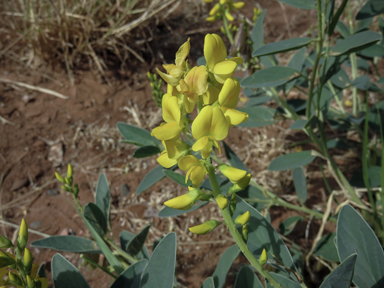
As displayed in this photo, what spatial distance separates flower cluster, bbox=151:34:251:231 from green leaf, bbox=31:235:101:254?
25.7 inches

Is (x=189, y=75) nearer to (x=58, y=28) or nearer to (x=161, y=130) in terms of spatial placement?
(x=161, y=130)

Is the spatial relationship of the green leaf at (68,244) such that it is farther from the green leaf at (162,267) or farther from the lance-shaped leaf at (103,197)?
the green leaf at (162,267)

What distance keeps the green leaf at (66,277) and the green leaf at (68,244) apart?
0.70ft

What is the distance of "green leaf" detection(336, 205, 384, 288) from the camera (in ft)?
2.83

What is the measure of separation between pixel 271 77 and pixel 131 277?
3.03ft

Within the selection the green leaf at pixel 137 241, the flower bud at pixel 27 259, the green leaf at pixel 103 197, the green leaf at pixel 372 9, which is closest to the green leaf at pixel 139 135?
the green leaf at pixel 103 197

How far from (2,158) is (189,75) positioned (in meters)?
2.05

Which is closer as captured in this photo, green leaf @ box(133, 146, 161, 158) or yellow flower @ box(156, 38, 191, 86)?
yellow flower @ box(156, 38, 191, 86)

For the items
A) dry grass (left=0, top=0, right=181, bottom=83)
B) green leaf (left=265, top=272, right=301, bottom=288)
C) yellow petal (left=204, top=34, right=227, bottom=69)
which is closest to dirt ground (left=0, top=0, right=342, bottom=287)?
dry grass (left=0, top=0, right=181, bottom=83)

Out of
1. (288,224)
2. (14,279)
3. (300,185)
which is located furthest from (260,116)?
(14,279)

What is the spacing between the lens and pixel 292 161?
5.08 feet

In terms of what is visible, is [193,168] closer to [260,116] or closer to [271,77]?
[271,77]

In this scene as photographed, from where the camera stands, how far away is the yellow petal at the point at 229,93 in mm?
681

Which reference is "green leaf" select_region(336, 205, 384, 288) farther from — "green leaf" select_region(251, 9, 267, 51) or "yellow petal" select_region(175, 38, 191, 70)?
"green leaf" select_region(251, 9, 267, 51)
